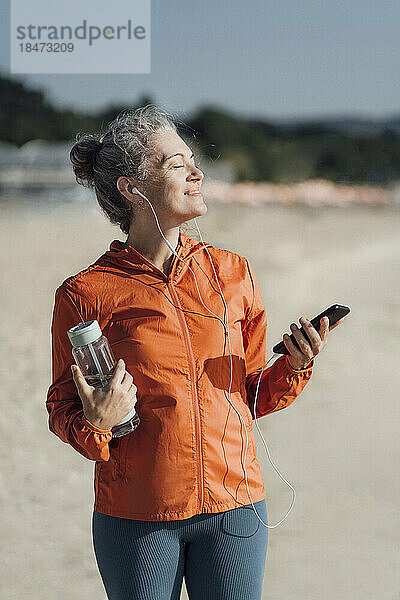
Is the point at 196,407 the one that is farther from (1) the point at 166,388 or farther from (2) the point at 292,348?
(2) the point at 292,348

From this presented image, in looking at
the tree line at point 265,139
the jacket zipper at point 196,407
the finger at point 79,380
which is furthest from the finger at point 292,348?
the tree line at point 265,139

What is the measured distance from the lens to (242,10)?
106 ft

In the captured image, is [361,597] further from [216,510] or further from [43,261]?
[43,261]

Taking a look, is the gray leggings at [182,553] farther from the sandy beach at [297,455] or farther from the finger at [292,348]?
the sandy beach at [297,455]

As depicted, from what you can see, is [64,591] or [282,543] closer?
[64,591]

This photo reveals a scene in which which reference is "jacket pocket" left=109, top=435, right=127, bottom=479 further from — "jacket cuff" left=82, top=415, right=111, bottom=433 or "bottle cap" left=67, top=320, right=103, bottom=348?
"bottle cap" left=67, top=320, right=103, bottom=348

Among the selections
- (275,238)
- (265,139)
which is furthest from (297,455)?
(265,139)

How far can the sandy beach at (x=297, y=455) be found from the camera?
3.77m

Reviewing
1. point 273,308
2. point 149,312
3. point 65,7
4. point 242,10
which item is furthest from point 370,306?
point 242,10

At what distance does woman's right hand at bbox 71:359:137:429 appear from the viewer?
146 cm

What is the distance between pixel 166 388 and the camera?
5.14 ft

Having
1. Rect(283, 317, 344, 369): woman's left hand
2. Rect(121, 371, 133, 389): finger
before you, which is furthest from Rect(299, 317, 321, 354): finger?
Rect(121, 371, 133, 389): finger

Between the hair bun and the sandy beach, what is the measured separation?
1.03ft

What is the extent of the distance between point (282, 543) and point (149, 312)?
2.80 m
